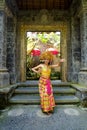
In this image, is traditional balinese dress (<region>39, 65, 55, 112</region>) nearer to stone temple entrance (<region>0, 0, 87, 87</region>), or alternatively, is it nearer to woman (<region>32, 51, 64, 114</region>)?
woman (<region>32, 51, 64, 114</region>)

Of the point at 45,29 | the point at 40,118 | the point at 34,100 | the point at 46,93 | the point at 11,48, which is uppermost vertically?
the point at 45,29

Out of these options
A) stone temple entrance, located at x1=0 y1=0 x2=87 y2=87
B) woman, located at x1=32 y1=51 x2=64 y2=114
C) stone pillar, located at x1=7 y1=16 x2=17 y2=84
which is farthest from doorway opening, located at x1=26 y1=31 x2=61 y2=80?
woman, located at x1=32 y1=51 x2=64 y2=114

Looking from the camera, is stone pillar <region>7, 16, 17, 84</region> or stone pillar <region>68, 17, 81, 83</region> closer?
stone pillar <region>7, 16, 17, 84</region>

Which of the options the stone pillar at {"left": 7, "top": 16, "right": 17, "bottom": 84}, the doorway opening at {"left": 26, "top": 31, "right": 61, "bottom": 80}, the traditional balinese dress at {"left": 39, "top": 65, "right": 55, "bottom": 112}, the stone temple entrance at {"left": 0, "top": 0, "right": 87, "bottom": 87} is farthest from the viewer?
the doorway opening at {"left": 26, "top": 31, "right": 61, "bottom": 80}

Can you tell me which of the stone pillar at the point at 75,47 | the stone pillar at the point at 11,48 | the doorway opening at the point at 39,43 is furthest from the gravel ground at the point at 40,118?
the doorway opening at the point at 39,43

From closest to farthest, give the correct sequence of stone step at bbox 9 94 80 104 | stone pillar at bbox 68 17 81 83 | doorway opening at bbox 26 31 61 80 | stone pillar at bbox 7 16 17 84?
1. stone step at bbox 9 94 80 104
2. stone pillar at bbox 7 16 17 84
3. stone pillar at bbox 68 17 81 83
4. doorway opening at bbox 26 31 61 80

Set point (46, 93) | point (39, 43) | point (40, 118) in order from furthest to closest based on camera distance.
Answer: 1. point (39, 43)
2. point (46, 93)
3. point (40, 118)

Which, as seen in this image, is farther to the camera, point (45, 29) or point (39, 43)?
point (39, 43)

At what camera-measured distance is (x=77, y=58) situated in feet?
28.4

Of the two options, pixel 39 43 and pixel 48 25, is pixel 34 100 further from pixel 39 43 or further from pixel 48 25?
pixel 39 43

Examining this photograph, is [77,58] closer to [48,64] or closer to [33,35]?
[48,64]

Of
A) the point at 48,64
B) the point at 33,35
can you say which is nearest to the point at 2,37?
the point at 48,64

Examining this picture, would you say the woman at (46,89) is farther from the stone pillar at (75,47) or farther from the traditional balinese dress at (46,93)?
the stone pillar at (75,47)

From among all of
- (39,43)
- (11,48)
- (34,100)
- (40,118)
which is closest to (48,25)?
(11,48)
